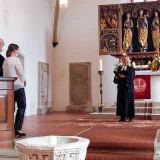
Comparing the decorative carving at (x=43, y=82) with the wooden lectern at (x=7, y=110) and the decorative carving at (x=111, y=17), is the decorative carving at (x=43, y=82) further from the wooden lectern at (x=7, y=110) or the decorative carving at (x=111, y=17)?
the wooden lectern at (x=7, y=110)

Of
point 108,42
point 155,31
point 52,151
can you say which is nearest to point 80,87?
point 108,42

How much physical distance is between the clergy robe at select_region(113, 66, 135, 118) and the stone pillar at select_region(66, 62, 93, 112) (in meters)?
5.85

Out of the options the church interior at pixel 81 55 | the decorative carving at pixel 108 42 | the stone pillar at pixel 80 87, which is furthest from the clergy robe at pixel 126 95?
the stone pillar at pixel 80 87

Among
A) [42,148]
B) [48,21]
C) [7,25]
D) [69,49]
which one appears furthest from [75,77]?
[42,148]

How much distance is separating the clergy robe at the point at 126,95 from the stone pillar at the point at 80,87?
19.2 ft

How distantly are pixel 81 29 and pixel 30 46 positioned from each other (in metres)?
2.90

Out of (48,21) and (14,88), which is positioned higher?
(48,21)

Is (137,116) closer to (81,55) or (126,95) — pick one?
(126,95)

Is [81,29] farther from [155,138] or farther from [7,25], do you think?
[155,138]

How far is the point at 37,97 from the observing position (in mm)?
13531

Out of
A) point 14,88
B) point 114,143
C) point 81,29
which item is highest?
point 81,29

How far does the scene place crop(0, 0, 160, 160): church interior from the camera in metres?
10.6

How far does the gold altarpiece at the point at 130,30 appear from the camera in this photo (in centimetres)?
1252

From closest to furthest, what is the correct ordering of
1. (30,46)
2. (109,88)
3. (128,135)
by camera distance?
(128,135), (30,46), (109,88)
